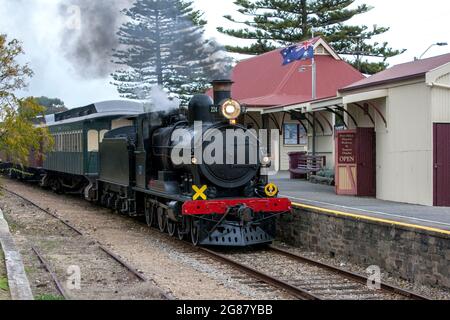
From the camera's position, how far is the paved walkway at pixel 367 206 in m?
10.8

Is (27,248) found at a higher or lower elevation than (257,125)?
lower

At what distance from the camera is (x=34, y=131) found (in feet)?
49.3

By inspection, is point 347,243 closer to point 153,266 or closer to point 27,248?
point 153,266

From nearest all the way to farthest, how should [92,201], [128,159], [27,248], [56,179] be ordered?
[27,248], [128,159], [92,201], [56,179]

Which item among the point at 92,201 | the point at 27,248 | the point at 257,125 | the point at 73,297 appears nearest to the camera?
the point at 73,297

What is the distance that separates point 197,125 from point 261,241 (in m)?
2.54

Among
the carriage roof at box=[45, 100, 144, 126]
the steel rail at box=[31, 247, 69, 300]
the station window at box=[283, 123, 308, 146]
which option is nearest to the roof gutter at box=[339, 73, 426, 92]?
the carriage roof at box=[45, 100, 144, 126]

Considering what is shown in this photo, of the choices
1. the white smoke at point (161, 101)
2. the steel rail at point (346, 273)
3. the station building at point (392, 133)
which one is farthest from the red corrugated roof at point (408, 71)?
the steel rail at point (346, 273)

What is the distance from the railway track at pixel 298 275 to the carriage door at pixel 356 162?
510 centimetres

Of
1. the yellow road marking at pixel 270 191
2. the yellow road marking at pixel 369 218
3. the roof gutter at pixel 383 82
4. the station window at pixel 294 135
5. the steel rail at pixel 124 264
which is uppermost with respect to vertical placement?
the roof gutter at pixel 383 82

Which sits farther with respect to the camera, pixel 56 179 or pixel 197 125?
pixel 56 179

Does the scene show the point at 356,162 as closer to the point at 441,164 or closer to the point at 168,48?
the point at 441,164

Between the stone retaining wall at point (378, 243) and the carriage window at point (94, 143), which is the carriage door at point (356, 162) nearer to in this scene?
the stone retaining wall at point (378, 243)
